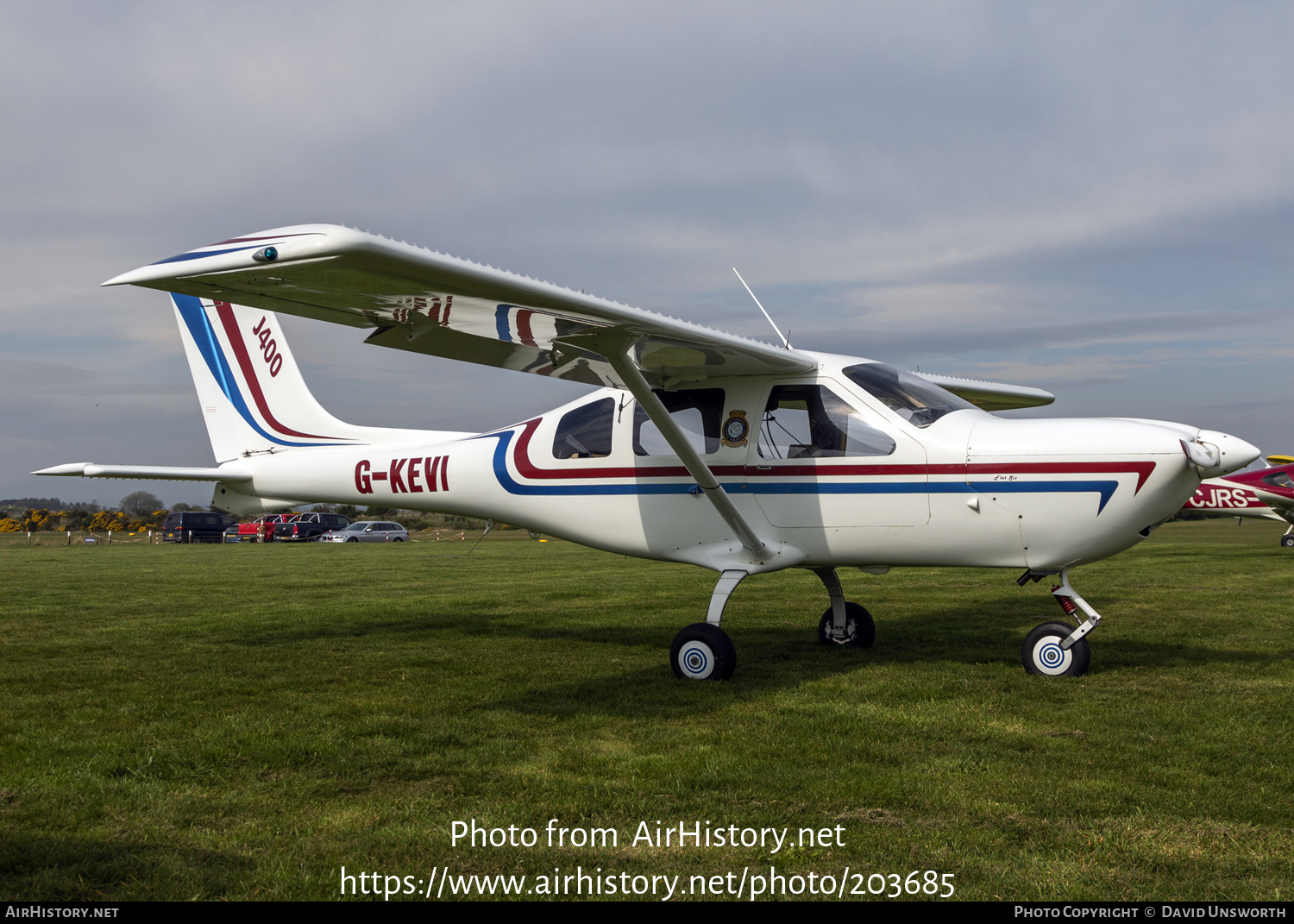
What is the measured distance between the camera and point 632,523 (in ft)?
26.4

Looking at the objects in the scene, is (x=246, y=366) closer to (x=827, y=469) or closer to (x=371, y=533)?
(x=827, y=469)

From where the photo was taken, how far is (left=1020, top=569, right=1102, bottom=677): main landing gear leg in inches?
271

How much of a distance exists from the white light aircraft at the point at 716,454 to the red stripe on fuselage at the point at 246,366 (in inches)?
43.5

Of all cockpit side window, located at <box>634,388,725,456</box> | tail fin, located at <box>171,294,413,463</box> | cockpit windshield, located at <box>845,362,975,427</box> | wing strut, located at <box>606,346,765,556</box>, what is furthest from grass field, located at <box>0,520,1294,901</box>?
tail fin, located at <box>171,294,413,463</box>

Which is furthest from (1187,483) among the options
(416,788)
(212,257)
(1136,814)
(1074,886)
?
(212,257)

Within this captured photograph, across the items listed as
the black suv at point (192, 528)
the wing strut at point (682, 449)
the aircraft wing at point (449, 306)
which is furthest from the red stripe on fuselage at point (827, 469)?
the black suv at point (192, 528)

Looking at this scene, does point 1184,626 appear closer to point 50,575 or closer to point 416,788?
point 416,788

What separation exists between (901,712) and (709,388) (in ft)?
10.1

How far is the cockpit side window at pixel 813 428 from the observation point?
7.23 meters

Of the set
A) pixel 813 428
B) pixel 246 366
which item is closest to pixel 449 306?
pixel 813 428

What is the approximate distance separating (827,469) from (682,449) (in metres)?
1.18

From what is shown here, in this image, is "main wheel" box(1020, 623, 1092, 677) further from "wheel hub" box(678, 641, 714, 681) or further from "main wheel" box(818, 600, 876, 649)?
"wheel hub" box(678, 641, 714, 681)

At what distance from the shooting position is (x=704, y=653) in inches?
278

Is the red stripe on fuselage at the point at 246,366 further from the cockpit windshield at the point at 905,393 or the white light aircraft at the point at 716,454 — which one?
the cockpit windshield at the point at 905,393
